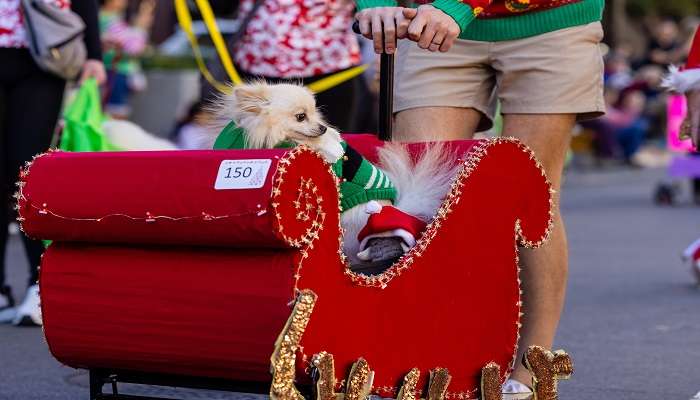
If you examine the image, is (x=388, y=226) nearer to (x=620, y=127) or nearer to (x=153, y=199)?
(x=153, y=199)

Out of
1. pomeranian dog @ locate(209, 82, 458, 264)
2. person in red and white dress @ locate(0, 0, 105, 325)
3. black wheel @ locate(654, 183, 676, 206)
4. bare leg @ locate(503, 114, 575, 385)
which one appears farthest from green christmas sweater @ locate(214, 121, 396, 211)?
black wheel @ locate(654, 183, 676, 206)

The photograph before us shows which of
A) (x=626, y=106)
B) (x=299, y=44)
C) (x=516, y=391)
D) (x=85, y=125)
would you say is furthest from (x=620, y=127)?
(x=516, y=391)

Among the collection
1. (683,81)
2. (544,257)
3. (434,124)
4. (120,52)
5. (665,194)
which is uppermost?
(683,81)

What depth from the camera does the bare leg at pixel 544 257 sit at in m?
4.36

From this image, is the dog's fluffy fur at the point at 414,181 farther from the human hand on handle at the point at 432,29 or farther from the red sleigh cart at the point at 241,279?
the human hand on handle at the point at 432,29

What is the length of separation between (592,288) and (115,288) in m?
4.80

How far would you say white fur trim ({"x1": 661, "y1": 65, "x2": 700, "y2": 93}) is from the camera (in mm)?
4777

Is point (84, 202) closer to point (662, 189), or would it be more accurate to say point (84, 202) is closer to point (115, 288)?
point (115, 288)

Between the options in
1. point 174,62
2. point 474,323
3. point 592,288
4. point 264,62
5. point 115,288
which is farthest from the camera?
point 174,62

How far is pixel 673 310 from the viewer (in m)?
6.95

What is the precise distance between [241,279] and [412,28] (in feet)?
2.95

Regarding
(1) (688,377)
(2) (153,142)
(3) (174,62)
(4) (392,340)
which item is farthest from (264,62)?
(3) (174,62)

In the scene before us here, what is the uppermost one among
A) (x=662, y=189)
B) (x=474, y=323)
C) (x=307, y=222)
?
(x=307, y=222)

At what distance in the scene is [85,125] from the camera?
6523 mm
